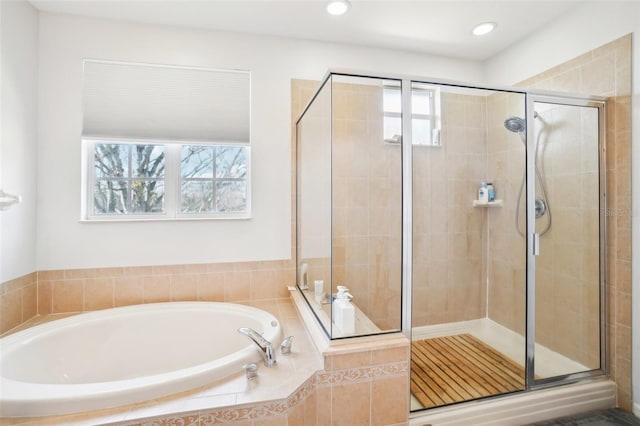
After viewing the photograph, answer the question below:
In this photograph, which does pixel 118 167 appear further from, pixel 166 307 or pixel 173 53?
pixel 166 307

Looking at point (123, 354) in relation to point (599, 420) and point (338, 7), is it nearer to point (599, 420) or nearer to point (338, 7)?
point (338, 7)

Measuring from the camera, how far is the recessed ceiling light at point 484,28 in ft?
→ 7.29

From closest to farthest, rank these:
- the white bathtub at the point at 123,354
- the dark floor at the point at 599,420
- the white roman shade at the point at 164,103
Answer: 1. the white bathtub at the point at 123,354
2. the dark floor at the point at 599,420
3. the white roman shade at the point at 164,103

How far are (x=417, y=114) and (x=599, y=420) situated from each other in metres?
2.02

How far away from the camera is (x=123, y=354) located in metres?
1.91

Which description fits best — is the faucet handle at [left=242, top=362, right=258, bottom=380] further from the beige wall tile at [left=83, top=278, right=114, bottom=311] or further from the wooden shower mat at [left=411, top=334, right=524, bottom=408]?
the beige wall tile at [left=83, top=278, right=114, bottom=311]

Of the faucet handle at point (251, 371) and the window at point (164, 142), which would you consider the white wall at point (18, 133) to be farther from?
the faucet handle at point (251, 371)

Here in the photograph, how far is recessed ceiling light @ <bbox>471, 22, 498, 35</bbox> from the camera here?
87.5 inches

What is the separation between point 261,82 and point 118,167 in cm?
125

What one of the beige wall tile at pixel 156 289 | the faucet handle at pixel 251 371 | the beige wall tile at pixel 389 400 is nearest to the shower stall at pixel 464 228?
the beige wall tile at pixel 389 400

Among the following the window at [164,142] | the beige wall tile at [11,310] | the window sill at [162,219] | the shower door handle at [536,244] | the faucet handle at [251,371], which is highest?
the window at [164,142]

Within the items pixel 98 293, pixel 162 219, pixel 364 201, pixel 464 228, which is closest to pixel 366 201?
pixel 364 201

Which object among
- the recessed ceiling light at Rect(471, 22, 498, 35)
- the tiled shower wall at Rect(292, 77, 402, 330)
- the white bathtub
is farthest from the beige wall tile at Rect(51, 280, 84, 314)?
the recessed ceiling light at Rect(471, 22, 498, 35)

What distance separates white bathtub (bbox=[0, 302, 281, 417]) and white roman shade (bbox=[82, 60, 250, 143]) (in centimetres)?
125
